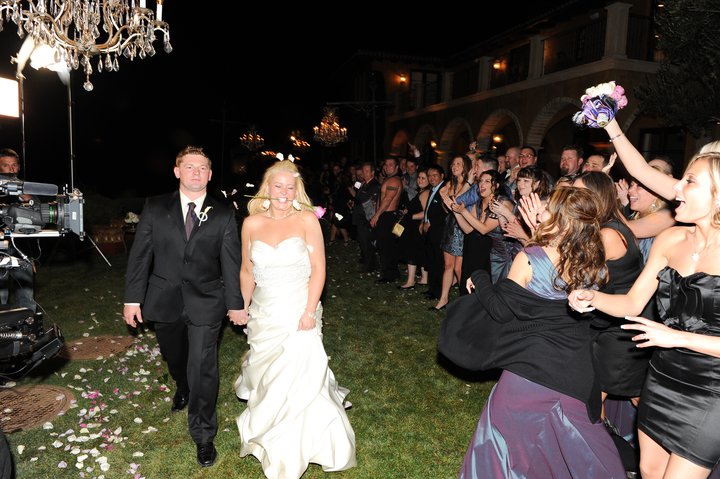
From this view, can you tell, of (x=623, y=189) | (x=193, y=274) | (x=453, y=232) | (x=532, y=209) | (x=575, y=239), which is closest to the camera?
(x=575, y=239)

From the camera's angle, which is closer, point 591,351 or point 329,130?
point 591,351

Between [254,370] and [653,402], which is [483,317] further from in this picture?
[254,370]

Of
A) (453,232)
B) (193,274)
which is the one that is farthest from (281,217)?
(453,232)

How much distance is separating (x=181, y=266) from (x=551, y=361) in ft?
8.83

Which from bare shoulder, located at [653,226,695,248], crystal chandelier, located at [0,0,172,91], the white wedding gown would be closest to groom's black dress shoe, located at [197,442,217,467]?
the white wedding gown

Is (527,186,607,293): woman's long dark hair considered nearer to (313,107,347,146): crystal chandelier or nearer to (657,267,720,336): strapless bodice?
(657,267,720,336): strapless bodice

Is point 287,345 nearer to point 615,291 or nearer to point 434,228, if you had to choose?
point 615,291

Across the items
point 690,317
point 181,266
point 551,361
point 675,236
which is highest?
point 675,236

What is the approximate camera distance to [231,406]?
446 centimetres

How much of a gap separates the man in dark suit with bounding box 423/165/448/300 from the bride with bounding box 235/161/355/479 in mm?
4372

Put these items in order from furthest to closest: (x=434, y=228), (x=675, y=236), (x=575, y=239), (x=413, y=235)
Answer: (x=413, y=235) → (x=434, y=228) → (x=575, y=239) → (x=675, y=236)

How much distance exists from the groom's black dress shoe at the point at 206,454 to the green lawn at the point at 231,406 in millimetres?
53

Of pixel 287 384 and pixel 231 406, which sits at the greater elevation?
pixel 287 384

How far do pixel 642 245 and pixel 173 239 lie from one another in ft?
12.6
